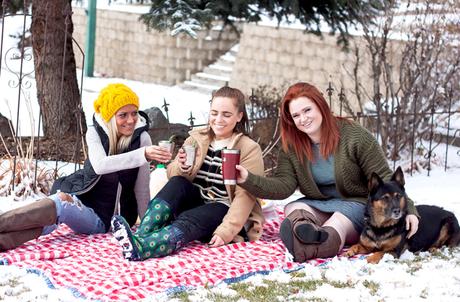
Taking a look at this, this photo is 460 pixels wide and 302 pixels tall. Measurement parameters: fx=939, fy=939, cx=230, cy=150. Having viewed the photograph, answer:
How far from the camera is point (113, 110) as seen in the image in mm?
5867

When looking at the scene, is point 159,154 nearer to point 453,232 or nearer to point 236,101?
point 236,101

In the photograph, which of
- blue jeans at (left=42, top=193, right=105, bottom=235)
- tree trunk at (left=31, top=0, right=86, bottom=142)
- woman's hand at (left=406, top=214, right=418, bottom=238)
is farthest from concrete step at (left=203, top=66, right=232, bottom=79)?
woman's hand at (left=406, top=214, right=418, bottom=238)

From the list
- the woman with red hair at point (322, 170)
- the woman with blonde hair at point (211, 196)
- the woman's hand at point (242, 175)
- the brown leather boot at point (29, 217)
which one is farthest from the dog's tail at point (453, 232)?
the brown leather boot at point (29, 217)

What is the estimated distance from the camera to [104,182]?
19.8ft

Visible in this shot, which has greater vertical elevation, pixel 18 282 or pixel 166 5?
pixel 166 5

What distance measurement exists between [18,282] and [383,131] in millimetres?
5802

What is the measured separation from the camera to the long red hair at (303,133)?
5754 mm

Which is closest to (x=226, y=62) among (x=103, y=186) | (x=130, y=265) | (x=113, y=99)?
(x=103, y=186)

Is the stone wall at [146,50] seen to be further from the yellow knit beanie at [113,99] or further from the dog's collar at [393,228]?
the dog's collar at [393,228]

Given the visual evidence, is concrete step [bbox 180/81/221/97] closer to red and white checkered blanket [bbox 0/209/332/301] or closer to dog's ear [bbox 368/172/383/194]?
red and white checkered blanket [bbox 0/209/332/301]

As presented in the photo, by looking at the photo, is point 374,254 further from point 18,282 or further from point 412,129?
point 412,129

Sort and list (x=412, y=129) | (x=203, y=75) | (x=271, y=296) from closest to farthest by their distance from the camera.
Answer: (x=271, y=296) < (x=412, y=129) < (x=203, y=75)

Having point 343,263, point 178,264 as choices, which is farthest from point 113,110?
point 343,263

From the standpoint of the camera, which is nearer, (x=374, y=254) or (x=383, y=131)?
(x=374, y=254)
